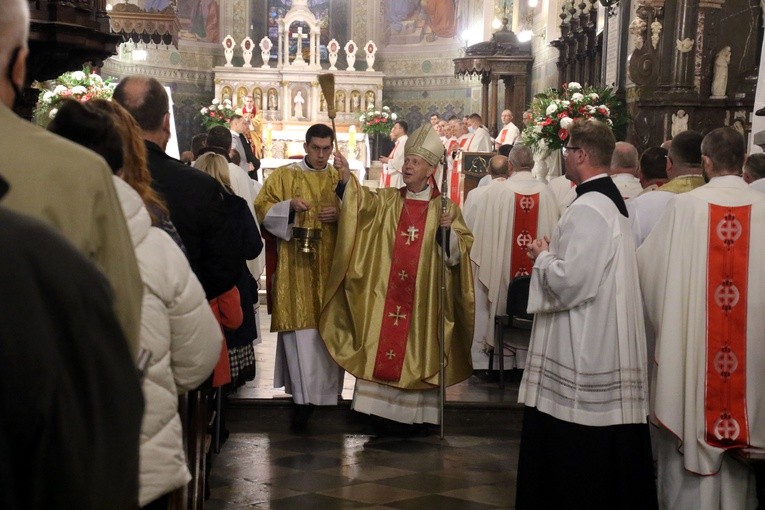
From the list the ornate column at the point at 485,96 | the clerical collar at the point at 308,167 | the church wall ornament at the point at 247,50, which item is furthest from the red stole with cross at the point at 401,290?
the church wall ornament at the point at 247,50

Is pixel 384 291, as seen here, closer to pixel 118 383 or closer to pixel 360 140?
pixel 118 383


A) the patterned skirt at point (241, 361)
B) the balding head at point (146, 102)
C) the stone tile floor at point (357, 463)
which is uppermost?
the balding head at point (146, 102)

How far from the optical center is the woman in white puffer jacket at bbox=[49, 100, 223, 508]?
2.68m

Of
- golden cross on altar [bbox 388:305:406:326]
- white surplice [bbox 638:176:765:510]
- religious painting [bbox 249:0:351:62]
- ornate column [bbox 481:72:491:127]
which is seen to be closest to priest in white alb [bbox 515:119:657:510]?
white surplice [bbox 638:176:765:510]

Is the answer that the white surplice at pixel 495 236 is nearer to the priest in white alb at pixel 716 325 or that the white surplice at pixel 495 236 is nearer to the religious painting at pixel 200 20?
the priest in white alb at pixel 716 325

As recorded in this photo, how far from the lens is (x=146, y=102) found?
12.4 ft

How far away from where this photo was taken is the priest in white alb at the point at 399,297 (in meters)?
6.69

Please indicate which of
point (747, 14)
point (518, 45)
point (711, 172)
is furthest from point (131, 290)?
point (518, 45)

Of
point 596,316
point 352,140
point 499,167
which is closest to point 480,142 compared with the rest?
point 352,140

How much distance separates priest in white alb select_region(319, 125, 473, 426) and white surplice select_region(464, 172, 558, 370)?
184cm

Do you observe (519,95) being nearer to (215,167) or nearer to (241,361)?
(241,361)

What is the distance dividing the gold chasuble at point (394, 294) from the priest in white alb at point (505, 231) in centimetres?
187

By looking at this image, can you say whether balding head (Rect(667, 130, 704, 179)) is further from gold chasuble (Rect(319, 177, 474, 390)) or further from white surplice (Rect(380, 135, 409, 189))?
white surplice (Rect(380, 135, 409, 189))

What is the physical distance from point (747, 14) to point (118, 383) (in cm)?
1050
